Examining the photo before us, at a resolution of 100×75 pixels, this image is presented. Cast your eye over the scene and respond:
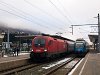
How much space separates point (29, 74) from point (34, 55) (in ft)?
37.8

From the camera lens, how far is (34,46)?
3253cm

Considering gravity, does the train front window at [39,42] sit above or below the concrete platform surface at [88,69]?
above

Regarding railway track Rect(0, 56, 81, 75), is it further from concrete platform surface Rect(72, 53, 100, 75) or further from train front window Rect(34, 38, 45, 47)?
train front window Rect(34, 38, 45, 47)

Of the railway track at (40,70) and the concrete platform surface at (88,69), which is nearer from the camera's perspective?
the concrete platform surface at (88,69)

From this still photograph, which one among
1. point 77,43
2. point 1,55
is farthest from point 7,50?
point 77,43

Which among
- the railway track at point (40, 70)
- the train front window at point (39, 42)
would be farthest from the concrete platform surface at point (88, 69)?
the train front window at point (39, 42)

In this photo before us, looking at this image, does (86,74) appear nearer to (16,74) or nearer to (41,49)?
(16,74)

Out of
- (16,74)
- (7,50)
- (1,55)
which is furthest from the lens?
(7,50)

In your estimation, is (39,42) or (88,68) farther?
(39,42)

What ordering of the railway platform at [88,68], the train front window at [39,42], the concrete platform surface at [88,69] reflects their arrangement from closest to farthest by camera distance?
the concrete platform surface at [88,69], the railway platform at [88,68], the train front window at [39,42]

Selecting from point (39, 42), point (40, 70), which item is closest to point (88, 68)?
point (40, 70)

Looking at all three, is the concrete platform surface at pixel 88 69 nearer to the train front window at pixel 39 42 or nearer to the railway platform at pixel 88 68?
the railway platform at pixel 88 68

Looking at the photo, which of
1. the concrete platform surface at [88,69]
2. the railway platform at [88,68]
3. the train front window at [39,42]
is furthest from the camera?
the train front window at [39,42]

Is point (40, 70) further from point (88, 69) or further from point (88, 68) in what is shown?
point (88, 68)
